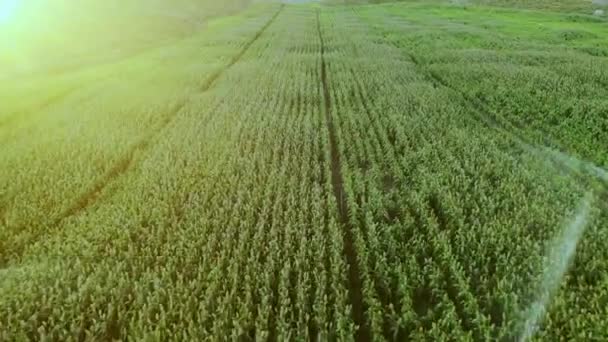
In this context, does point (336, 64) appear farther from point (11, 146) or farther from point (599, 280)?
point (599, 280)

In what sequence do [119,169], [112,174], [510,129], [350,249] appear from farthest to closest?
[510,129] → [119,169] → [112,174] → [350,249]

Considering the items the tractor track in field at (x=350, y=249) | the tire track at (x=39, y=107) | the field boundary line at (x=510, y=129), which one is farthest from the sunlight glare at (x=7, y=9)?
the tractor track in field at (x=350, y=249)

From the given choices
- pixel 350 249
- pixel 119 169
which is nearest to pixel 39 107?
pixel 119 169

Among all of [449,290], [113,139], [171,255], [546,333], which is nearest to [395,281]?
[449,290]

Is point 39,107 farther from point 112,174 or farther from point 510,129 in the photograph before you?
point 510,129

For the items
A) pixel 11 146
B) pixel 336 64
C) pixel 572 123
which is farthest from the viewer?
pixel 336 64

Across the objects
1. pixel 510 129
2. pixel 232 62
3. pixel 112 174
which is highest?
pixel 232 62

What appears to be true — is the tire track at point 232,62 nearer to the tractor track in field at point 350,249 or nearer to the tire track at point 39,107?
the tire track at point 39,107

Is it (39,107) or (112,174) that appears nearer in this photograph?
(112,174)

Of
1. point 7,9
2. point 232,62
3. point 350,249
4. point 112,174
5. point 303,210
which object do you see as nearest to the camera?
point 350,249
